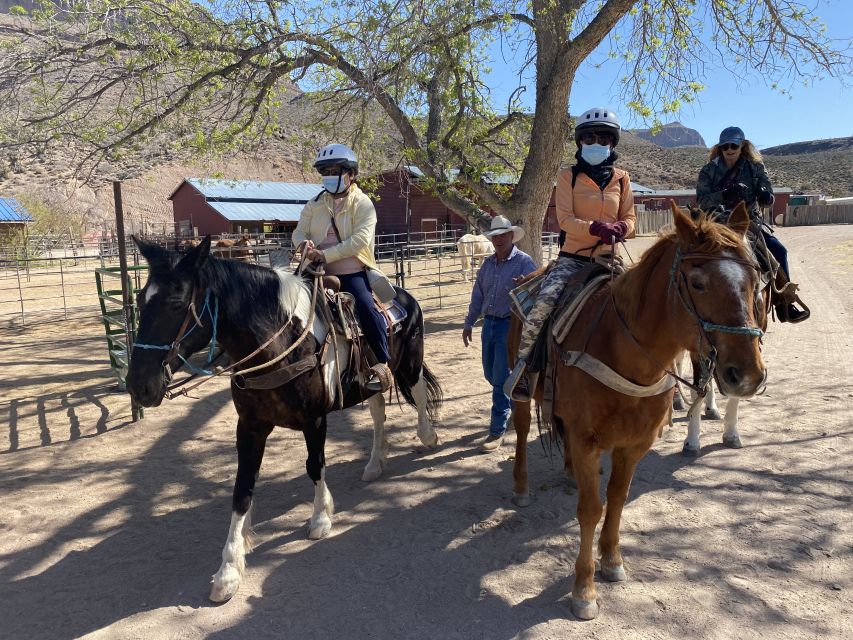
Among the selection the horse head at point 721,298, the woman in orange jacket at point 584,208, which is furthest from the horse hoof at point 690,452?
the horse head at point 721,298

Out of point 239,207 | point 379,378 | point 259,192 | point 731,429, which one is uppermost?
point 259,192

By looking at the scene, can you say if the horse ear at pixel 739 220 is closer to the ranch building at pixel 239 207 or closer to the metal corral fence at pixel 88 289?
the metal corral fence at pixel 88 289

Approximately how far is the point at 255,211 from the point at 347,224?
1188 inches

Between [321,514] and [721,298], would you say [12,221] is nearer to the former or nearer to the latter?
→ [321,514]

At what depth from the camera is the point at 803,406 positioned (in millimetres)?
5770

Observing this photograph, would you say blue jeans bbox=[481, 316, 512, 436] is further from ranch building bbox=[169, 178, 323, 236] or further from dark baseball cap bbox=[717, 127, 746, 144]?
ranch building bbox=[169, 178, 323, 236]

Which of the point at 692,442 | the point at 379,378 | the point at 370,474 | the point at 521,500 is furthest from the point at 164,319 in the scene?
the point at 692,442

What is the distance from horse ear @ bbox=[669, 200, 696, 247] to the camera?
232 cm

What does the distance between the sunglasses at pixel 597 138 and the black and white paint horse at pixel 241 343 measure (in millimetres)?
2173

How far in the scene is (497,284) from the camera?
16.3ft

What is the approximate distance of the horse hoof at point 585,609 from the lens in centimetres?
283

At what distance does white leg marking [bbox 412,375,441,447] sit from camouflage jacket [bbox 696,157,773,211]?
10.1 ft

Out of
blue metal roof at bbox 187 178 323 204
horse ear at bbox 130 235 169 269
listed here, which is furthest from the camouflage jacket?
blue metal roof at bbox 187 178 323 204

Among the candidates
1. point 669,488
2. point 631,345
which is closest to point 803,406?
point 669,488
